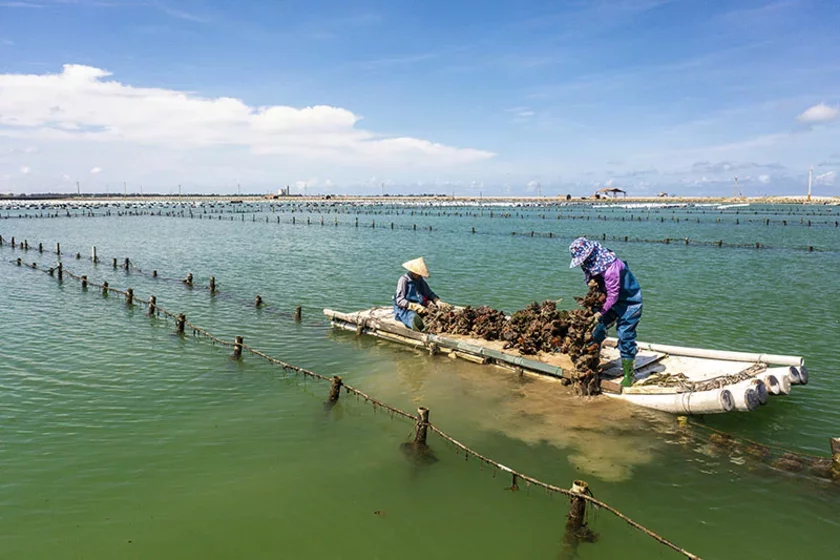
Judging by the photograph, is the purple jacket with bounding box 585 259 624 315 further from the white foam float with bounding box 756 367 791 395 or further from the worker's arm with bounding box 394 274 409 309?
the worker's arm with bounding box 394 274 409 309

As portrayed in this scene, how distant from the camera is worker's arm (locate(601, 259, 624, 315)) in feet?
30.5

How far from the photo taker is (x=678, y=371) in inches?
407

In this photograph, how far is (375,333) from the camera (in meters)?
14.9

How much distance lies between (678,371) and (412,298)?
20.3 feet

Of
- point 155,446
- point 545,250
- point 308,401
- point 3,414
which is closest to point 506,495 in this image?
point 308,401

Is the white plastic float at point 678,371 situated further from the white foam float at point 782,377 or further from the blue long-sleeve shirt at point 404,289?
the blue long-sleeve shirt at point 404,289

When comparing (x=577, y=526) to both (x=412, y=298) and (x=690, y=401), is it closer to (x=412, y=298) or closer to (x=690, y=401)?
(x=690, y=401)

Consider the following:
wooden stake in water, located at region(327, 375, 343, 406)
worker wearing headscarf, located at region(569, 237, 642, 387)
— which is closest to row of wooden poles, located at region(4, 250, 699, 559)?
wooden stake in water, located at region(327, 375, 343, 406)

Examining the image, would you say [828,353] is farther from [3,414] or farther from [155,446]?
[3,414]

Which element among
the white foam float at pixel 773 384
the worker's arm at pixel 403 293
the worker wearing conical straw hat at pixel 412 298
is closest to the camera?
the white foam float at pixel 773 384

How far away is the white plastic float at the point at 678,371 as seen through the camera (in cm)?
877

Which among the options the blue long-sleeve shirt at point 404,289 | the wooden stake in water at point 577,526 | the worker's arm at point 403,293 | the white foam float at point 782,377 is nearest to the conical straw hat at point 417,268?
the blue long-sleeve shirt at point 404,289

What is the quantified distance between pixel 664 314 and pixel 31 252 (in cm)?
3719

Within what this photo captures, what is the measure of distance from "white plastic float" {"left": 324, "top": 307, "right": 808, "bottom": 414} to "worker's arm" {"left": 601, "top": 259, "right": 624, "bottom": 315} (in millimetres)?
1580
